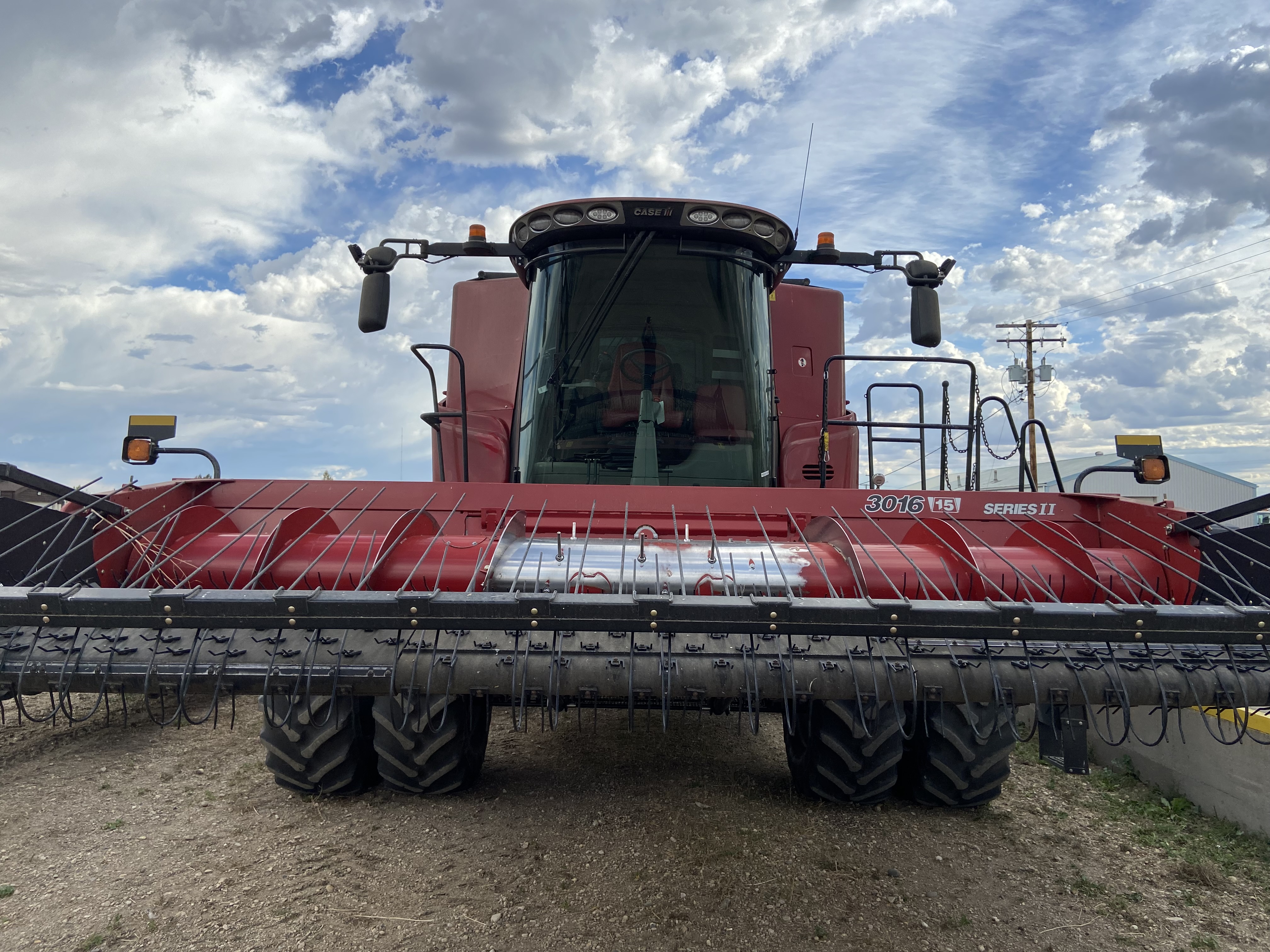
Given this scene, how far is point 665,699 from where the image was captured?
6.58 ft

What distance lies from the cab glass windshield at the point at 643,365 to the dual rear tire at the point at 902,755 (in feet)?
4.83

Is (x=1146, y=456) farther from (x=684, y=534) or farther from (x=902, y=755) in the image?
(x=684, y=534)

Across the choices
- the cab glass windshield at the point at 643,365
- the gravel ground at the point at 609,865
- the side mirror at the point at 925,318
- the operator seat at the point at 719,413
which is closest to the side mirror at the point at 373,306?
the cab glass windshield at the point at 643,365

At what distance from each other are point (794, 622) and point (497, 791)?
247 cm

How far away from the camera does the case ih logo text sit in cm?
365

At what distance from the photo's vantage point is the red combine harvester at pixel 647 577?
2053mm

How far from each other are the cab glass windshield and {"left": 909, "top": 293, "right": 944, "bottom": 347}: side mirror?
0.95 m

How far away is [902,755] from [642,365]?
2282 millimetres

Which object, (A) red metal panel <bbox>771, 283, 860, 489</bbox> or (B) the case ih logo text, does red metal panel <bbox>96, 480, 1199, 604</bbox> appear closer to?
(B) the case ih logo text

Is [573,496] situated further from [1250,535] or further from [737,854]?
[1250,535]

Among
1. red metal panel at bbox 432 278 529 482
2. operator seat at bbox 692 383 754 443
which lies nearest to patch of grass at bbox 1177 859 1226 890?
operator seat at bbox 692 383 754 443

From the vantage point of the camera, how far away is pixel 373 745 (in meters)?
3.62

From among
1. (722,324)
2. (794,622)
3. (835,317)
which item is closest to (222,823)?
(794,622)

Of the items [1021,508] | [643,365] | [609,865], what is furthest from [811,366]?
[609,865]
